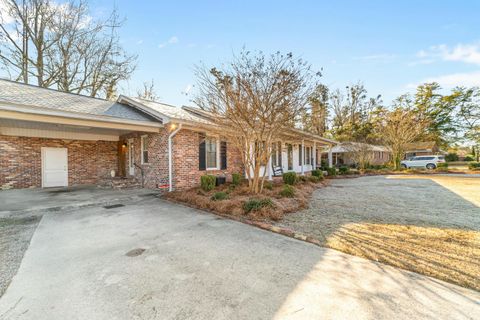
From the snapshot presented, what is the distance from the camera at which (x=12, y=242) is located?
363 cm

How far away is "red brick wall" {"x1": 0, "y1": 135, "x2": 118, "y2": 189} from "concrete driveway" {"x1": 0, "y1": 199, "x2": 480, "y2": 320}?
7432 millimetres

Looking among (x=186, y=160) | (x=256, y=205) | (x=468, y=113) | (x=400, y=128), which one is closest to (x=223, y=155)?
(x=186, y=160)

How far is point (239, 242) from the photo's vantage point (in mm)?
3721

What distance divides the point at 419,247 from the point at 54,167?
43.1 feet

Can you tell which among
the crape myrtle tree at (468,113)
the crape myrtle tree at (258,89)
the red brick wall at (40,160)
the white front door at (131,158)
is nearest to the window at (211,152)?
the crape myrtle tree at (258,89)

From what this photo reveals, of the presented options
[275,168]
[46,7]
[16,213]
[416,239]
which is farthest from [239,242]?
[46,7]

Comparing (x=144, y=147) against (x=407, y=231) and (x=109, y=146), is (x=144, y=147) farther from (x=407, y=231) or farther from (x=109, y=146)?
(x=407, y=231)

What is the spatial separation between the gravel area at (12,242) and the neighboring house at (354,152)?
69.4ft

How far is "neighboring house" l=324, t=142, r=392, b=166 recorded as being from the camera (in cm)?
1972

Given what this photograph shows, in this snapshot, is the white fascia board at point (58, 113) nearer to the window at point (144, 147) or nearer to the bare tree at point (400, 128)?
the window at point (144, 147)

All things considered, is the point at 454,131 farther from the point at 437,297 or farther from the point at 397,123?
the point at 437,297

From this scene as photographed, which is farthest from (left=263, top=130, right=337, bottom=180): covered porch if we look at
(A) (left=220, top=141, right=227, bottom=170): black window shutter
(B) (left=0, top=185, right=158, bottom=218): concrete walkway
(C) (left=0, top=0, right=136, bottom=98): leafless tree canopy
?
(C) (left=0, top=0, right=136, bottom=98): leafless tree canopy

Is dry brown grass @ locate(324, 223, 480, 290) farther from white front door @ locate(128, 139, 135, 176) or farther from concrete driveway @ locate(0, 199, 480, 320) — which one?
white front door @ locate(128, 139, 135, 176)

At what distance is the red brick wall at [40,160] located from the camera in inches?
337
